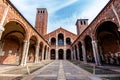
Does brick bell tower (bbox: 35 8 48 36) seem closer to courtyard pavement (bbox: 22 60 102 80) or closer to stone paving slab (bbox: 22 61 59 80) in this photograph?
stone paving slab (bbox: 22 61 59 80)

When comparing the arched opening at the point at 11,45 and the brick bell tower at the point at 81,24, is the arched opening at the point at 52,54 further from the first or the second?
the arched opening at the point at 11,45

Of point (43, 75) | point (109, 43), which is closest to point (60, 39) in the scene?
point (109, 43)

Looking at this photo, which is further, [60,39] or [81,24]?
[81,24]

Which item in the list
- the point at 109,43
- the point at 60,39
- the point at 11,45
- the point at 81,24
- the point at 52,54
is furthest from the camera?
the point at 81,24

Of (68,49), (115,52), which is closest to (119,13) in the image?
(115,52)

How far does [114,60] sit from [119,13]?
9.47 meters

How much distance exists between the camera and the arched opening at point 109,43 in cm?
1343

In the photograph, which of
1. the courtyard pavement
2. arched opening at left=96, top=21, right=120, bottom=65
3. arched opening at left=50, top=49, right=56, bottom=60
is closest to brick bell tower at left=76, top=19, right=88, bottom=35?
arched opening at left=50, top=49, right=56, bottom=60

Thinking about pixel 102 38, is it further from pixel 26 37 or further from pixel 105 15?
pixel 26 37

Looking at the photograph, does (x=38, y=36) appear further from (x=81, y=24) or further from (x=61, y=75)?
(x=81, y=24)

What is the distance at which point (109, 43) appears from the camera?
16281mm

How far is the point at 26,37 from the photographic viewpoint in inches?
517

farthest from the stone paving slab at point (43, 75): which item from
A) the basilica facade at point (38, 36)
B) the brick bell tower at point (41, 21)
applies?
the brick bell tower at point (41, 21)

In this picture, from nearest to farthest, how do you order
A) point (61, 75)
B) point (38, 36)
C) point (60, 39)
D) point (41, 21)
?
1. point (61, 75)
2. point (38, 36)
3. point (60, 39)
4. point (41, 21)
